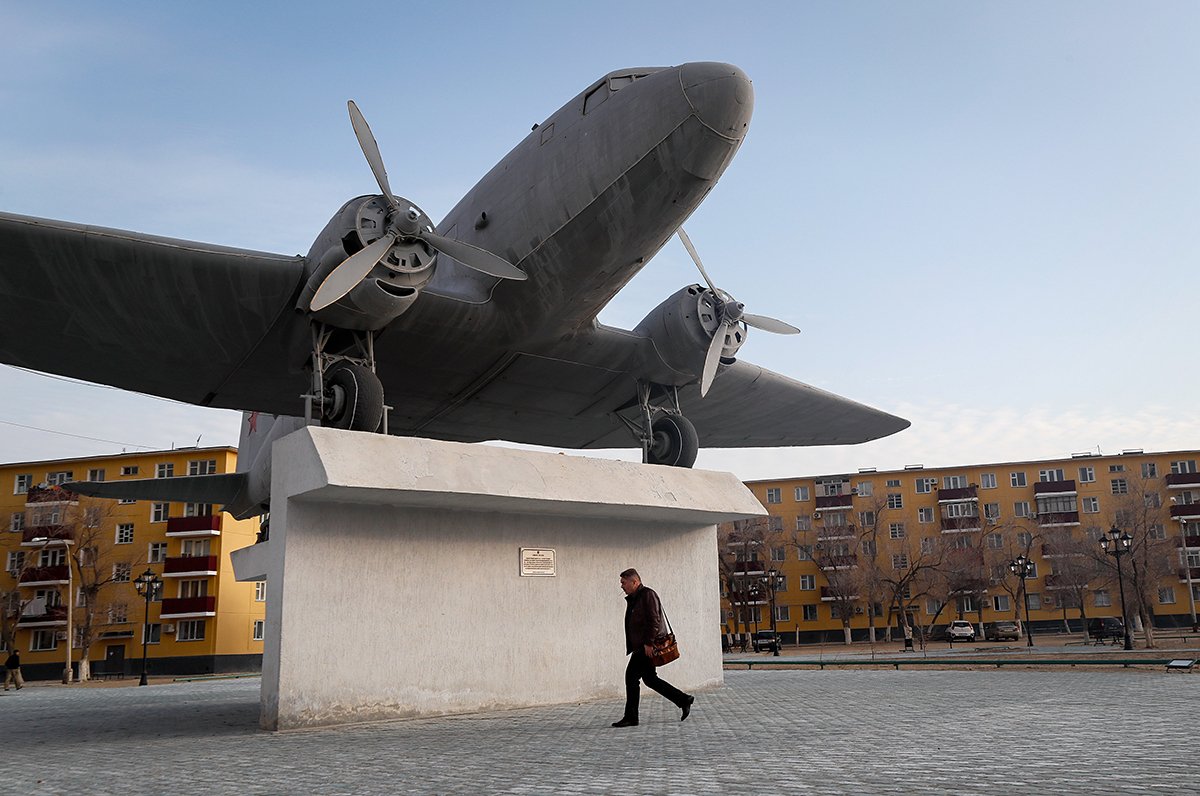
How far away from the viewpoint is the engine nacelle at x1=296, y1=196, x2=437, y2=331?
13664mm

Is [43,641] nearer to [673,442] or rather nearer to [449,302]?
[673,442]

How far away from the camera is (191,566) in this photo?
63375 mm

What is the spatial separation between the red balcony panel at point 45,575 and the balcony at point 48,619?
2077 mm

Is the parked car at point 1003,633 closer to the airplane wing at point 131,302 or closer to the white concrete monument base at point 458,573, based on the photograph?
the white concrete monument base at point 458,573

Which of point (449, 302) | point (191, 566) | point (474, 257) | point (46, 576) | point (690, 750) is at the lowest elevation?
point (690, 750)

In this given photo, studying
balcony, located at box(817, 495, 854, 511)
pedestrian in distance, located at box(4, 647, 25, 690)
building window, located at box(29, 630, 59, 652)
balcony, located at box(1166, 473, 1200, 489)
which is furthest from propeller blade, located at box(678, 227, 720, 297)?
balcony, located at box(1166, 473, 1200, 489)

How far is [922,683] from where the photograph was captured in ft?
51.4

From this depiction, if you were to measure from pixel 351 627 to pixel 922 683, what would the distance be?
9846mm

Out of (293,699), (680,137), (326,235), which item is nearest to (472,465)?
(293,699)

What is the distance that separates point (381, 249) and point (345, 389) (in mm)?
2261

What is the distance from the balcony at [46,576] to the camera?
64.4 meters

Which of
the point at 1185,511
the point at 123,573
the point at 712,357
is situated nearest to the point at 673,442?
the point at 712,357

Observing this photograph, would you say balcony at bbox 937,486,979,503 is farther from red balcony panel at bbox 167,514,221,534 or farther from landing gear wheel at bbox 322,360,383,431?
landing gear wheel at bbox 322,360,383,431

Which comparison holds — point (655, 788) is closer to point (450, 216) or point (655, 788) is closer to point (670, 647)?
point (670, 647)
